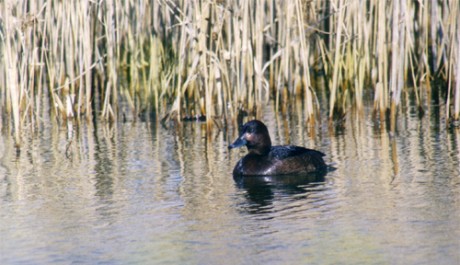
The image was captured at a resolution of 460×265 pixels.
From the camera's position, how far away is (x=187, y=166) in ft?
30.7

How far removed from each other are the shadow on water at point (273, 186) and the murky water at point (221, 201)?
0.02 metres

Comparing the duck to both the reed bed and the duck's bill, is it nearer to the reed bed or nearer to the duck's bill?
the duck's bill

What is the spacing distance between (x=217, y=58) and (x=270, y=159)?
1.71m

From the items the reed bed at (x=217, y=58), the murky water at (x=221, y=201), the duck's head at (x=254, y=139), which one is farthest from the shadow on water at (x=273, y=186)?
the reed bed at (x=217, y=58)

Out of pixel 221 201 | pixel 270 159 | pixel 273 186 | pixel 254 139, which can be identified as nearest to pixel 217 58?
pixel 254 139

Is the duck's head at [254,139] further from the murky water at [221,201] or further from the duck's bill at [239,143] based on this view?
the murky water at [221,201]

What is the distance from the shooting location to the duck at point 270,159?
9.02 metres

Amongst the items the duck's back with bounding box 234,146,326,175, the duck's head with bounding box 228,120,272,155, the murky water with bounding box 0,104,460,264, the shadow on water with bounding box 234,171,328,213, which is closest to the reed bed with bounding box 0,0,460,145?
the murky water with bounding box 0,104,460,264

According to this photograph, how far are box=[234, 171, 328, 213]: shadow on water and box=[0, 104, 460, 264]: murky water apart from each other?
0.02 meters

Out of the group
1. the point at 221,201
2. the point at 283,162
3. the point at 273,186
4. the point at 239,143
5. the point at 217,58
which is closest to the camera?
the point at 221,201

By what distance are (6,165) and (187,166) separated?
5.70 ft

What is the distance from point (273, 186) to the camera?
8641 mm

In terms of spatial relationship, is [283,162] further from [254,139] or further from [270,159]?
[254,139]

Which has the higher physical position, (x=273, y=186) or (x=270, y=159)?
(x=270, y=159)
